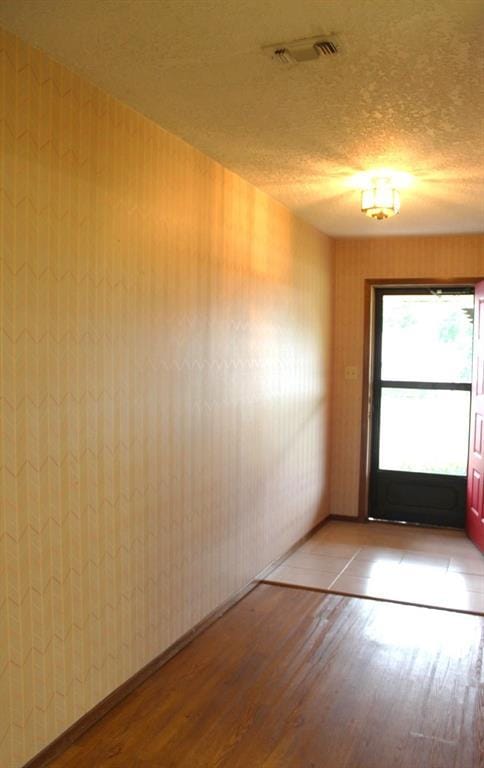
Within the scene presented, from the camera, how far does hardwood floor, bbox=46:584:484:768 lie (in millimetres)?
2400

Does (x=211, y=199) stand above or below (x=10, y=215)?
above

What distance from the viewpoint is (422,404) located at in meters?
5.75

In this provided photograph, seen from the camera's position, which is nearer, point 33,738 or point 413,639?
point 33,738

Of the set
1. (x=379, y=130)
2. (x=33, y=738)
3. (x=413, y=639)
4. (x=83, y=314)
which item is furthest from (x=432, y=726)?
(x=379, y=130)

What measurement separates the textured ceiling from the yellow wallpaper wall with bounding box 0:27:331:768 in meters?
0.17

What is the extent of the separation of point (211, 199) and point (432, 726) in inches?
104

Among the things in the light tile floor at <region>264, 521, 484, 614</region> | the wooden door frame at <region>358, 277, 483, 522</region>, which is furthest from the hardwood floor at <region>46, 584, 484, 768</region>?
the wooden door frame at <region>358, 277, 483, 522</region>

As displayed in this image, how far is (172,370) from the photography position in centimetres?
307

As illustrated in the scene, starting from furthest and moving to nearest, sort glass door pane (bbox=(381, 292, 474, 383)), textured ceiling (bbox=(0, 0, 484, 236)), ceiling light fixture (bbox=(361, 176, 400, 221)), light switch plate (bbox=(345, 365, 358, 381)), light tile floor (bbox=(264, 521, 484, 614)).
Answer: light switch plate (bbox=(345, 365, 358, 381)), glass door pane (bbox=(381, 292, 474, 383)), light tile floor (bbox=(264, 521, 484, 614)), ceiling light fixture (bbox=(361, 176, 400, 221)), textured ceiling (bbox=(0, 0, 484, 236))

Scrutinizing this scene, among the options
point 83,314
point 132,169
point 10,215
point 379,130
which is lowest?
point 83,314

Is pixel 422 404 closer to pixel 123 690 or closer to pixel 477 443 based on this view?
pixel 477 443

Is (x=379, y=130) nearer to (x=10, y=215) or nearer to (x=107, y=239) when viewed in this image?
(x=107, y=239)

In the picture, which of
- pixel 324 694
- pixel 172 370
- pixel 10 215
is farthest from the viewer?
pixel 172 370

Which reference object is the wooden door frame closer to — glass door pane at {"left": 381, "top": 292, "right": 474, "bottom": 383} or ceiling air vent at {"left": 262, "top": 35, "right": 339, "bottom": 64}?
glass door pane at {"left": 381, "top": 292, "right": 474, "bottom": 383}
